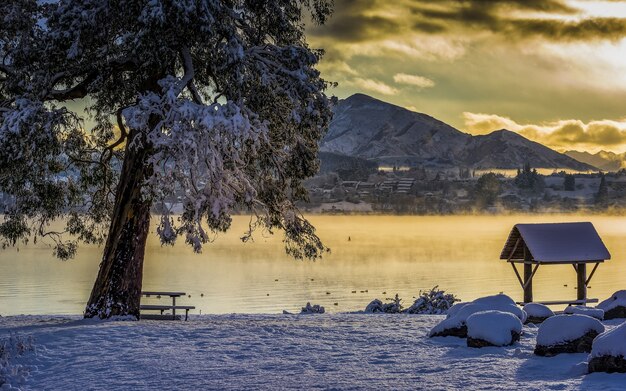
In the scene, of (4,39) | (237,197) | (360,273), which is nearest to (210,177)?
(237,197)

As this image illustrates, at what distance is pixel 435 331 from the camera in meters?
15.6

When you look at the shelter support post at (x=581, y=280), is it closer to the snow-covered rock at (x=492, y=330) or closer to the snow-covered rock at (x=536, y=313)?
the snow-covered rock at (x=536, y=313)

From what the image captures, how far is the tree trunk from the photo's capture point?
733 inches

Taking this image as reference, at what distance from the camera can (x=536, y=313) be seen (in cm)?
1930

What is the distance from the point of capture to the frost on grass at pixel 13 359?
38.1 ft

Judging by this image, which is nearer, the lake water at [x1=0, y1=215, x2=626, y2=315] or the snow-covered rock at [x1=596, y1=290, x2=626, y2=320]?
the snow-covered rock at [x1=596, y1=290, x2=626, y2=320]

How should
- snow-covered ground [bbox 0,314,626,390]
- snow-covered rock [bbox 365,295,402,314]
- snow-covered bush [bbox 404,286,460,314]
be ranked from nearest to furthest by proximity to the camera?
snow-covered ground [bbox 0,314,626,390], snow-covered bush [bbox 404,286,460,314], snow-covered rock [bbox 365,295,402,314]

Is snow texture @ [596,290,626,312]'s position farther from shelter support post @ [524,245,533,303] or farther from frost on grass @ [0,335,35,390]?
frost on grass @ [0,335,35,390]

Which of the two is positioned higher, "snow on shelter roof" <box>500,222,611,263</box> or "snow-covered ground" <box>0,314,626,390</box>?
"snow on shelter roof" <box>500,222,611,263</box>

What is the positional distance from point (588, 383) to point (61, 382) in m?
8.41

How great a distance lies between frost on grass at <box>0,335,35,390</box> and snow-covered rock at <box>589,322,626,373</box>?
9.45 m

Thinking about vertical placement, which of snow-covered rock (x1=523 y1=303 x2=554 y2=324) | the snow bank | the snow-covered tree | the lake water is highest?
the snow-covered tree

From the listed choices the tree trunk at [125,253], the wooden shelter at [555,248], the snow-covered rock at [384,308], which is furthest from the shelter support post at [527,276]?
the tree trunk at [125,253]

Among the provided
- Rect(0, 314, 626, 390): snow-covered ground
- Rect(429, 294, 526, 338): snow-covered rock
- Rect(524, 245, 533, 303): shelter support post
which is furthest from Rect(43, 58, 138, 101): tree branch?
Rect(524, 245, 533, 303): shelter support post
